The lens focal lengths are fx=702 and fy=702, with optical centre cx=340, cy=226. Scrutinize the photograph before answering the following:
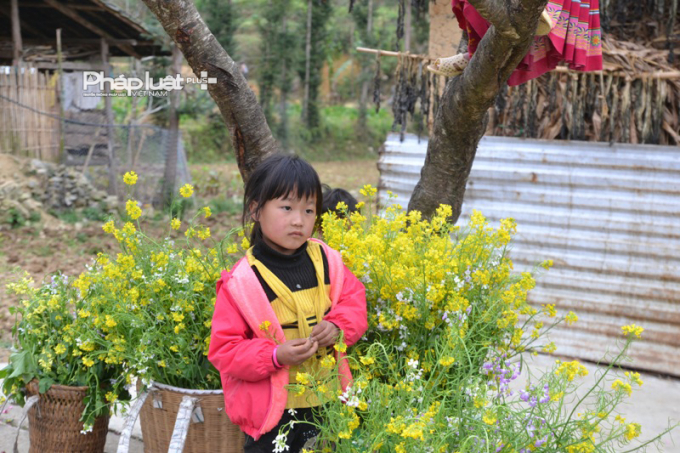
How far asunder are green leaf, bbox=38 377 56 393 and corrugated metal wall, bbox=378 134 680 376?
10.7 feet

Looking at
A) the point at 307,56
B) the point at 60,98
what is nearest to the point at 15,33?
the point at 60,98

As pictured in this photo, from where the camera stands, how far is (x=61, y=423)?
2.82m

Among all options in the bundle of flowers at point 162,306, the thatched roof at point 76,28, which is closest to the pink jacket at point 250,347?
the bundle of flowers at point 162,306

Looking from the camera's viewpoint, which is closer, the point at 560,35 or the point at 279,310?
the point at 279,310

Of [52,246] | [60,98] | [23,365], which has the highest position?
[60,98]

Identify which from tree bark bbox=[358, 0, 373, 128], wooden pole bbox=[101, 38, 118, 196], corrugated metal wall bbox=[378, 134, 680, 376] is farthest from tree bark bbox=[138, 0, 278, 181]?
tree bark bbox=[358, 0, 373, 128]

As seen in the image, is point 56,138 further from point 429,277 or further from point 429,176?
point 429,277

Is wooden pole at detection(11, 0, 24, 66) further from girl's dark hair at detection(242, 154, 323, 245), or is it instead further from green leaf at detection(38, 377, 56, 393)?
girl's dark hair at detection(242, 154, 323, 245)

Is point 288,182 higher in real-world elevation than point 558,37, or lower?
lower

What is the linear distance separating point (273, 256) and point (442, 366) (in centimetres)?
64

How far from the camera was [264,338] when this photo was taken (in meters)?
2.11

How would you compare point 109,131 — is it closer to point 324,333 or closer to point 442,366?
point 324,333

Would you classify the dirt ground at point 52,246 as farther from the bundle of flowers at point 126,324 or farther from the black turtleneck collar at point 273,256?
the black turtleneck collar at point 273,256

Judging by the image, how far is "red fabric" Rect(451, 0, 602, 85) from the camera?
282cm
